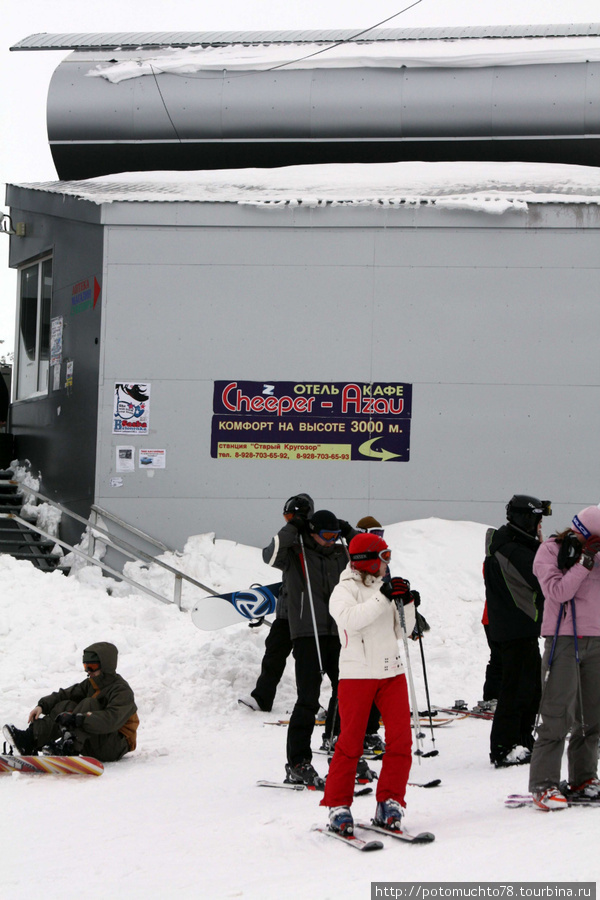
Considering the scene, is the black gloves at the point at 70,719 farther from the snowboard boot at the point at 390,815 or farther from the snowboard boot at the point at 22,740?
the snowboard boot at the point at 390,815

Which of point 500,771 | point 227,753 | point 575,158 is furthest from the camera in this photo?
point 575,158

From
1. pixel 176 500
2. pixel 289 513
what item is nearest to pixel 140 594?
pixel 176 500

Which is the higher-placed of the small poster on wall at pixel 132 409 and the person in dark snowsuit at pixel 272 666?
the small poster on wall at pixel 132 409

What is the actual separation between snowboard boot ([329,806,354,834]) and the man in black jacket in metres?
1.98

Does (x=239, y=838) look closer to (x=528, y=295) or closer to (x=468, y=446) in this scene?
(x=468, y=446)

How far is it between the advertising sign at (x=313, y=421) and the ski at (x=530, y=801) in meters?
7.29

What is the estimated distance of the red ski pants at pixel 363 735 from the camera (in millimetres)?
5125

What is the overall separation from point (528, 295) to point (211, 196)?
4.29m

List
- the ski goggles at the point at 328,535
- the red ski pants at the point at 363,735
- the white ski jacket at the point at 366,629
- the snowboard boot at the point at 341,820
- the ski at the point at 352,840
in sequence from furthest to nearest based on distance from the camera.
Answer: the ski goggles at the point at 328,535 → the white ski jacket at the point at 366,629 → the red ski pants at the point at 363,735 → the snowboard boot at the point at 341,820 → the ski at the point at 352,840

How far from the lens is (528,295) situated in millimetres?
12781

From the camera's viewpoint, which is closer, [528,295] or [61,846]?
[61,846]

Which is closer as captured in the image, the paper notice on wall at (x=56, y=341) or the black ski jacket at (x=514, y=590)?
the black ski jacket at (x=514, y=590)

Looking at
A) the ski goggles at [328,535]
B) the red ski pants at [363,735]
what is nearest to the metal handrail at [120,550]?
the ski goggles at [328,535]

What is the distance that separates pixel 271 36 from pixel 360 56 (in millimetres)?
→ 2303
